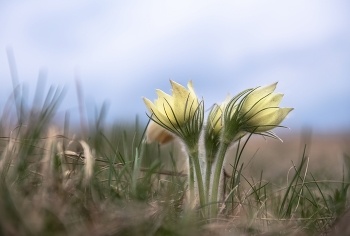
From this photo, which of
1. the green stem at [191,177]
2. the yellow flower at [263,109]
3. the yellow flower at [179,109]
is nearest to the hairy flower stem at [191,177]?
the green stem at [191,177]

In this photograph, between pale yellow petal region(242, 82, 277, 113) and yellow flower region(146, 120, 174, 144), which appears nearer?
pale yellow petal region(242, 82, 277, 113)

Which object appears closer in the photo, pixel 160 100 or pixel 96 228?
pixel 96 228

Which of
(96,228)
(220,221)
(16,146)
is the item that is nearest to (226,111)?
(220,221)

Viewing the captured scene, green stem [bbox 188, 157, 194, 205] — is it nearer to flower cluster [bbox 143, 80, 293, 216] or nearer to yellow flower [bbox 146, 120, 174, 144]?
flower cluster [bbox 143, 80, 293, 216]

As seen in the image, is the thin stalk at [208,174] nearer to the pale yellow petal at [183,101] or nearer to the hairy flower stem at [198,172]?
the hairy flower stem at [198,172]

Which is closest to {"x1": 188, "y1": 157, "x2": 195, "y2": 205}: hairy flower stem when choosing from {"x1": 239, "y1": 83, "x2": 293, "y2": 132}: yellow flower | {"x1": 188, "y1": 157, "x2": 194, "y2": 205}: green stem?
{"x1": 188, "y1": 157, "x2": 194, "y2": 205}: green stem

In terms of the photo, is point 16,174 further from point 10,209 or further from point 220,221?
point 220,221
